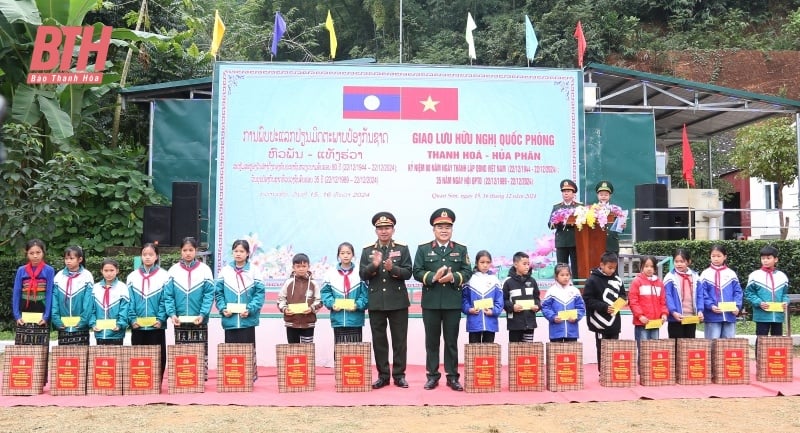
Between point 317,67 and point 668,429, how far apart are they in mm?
5919

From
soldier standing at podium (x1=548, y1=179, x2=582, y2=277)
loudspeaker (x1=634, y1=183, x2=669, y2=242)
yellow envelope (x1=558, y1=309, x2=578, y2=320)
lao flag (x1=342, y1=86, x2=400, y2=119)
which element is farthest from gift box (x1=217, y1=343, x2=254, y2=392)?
loudspeaker (x1=634, y1=183, x2=669, y2=242)

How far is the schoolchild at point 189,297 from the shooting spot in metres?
5.76

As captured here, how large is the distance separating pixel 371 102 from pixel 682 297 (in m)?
4.20

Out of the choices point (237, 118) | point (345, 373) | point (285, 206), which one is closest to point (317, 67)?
point (237, 118)

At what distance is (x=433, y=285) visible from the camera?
5684 mm

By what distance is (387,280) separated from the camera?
5.75 m

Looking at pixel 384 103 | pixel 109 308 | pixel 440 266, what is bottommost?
pixel 109 308

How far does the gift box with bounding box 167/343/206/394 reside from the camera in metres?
5.49

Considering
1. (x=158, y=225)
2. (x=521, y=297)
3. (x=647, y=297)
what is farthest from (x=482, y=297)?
(x=158, y=225)

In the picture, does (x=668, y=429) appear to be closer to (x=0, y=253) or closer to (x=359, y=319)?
(x=359, y=319)

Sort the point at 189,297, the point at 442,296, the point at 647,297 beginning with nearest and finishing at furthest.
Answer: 1. the point at 442,296
2. the point at 189,297
3. the point at 647,297

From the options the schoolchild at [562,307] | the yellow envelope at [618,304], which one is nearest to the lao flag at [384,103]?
the schoolchild at [562,307]

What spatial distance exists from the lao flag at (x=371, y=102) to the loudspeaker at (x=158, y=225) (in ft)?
8.00

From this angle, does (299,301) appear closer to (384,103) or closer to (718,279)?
(718,279)
